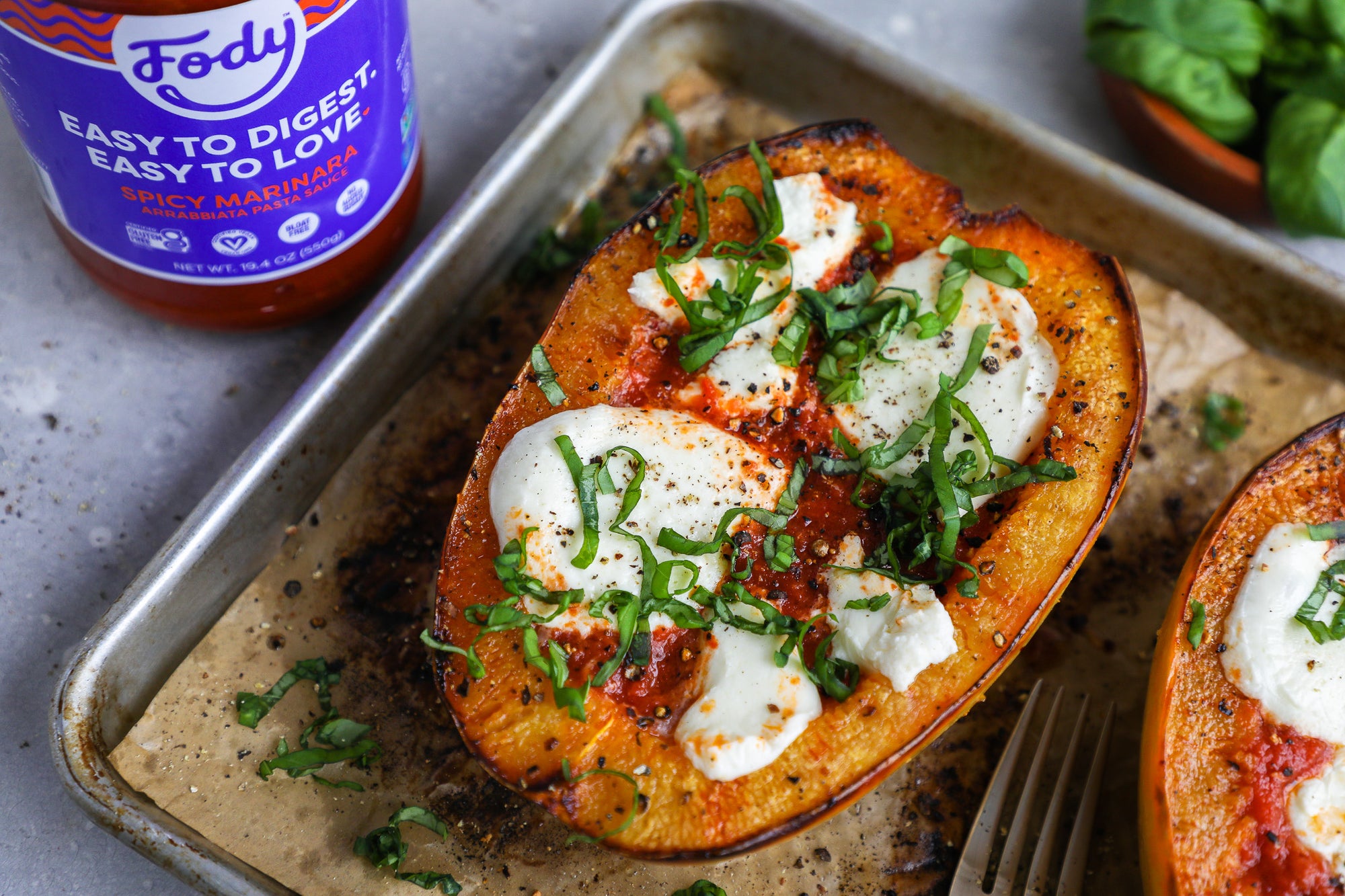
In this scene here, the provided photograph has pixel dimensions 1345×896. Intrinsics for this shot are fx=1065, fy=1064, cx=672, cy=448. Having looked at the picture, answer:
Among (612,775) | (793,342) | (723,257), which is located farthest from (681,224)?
(612,775)

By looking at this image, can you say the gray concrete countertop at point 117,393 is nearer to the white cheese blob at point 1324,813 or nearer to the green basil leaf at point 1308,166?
the green basil leaf at point 1308,166

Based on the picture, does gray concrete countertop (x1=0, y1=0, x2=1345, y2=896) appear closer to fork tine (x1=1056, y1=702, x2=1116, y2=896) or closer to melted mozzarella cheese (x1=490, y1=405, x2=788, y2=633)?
melted mozzarella cheese (x1=490, y1=405, x2=788, y2=633)

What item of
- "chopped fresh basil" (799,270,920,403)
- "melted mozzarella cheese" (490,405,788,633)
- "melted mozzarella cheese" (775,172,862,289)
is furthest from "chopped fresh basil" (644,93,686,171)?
"melted mozzarella cheese" (490,405,788,633)

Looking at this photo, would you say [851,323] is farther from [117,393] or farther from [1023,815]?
[117,393]

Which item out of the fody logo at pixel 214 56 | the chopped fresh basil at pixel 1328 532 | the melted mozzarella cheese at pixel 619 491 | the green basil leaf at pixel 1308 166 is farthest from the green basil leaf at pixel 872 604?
the green basil leaf at pixel 1308 166

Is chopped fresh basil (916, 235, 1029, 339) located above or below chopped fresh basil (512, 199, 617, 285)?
above

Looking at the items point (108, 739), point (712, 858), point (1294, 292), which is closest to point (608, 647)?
point (712, 858)

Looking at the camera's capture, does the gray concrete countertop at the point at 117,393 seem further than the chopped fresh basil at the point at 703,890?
Yes

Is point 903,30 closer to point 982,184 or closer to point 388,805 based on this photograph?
point 982,184
